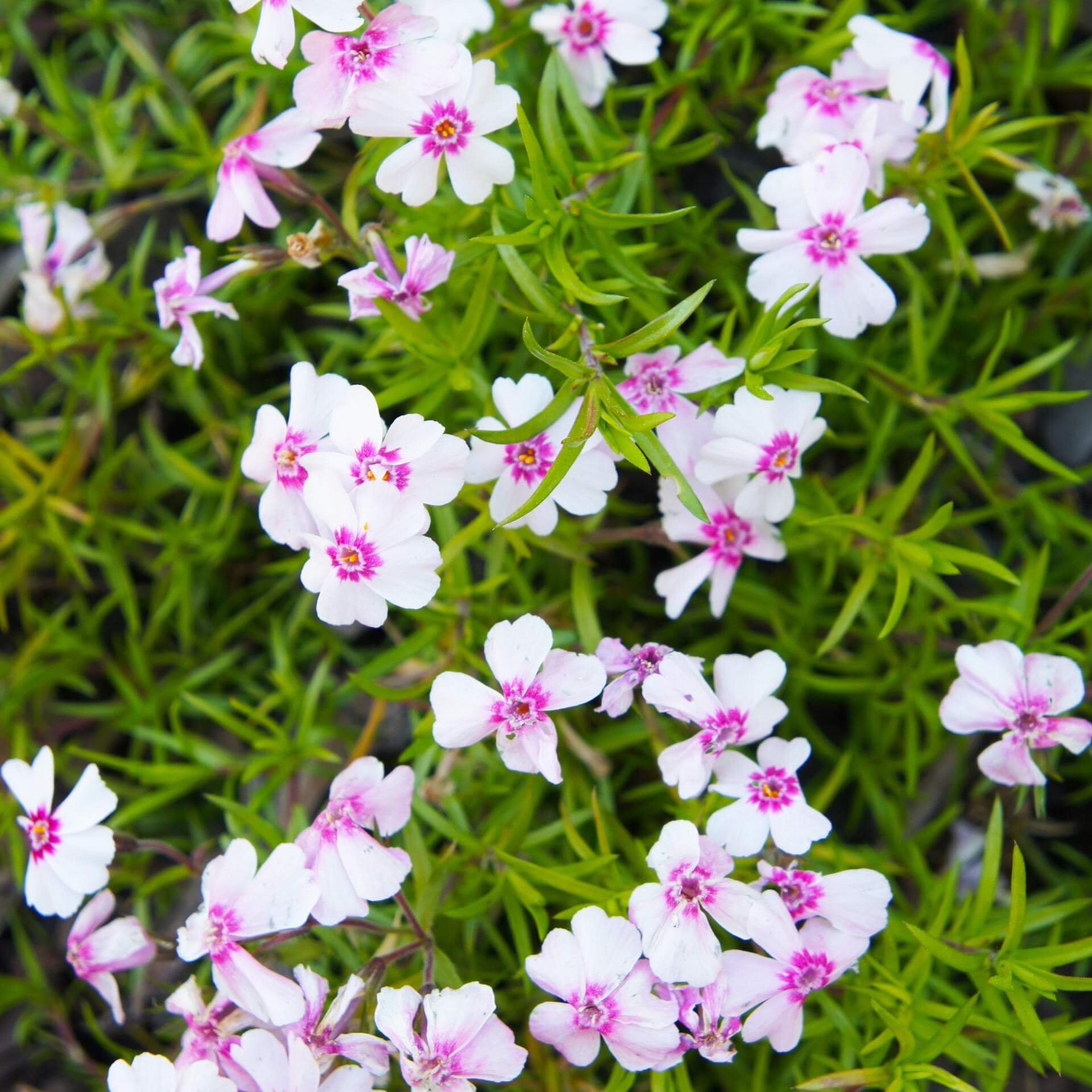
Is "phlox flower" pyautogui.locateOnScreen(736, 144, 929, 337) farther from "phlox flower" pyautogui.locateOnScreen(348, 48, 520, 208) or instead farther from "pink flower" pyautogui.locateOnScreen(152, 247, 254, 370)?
"pink flower" pyautogui.locateOnScreen(152, 247, 254, 370)

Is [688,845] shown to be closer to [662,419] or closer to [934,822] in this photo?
[662,419]

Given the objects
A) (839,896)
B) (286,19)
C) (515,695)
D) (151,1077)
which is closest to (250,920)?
(151,1077)

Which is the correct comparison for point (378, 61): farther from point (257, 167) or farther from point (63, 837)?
point (63, 837)

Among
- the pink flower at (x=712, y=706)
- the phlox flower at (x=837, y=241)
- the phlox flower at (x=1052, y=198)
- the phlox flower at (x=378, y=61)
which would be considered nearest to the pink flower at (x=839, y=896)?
the pink flower at (x=712, y=706)

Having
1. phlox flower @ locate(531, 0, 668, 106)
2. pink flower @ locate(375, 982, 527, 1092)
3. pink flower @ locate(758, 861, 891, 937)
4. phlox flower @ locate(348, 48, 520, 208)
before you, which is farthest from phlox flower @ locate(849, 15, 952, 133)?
pink flower @ locate(375, 982, 527, 1092)

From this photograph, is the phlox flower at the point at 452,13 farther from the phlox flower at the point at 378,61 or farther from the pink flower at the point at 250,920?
the pink flower at the point at 250,920
